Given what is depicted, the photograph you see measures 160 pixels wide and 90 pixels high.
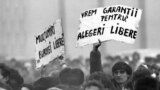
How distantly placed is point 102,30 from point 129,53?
1361 cm

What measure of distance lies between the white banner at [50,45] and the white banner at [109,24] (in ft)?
1.14

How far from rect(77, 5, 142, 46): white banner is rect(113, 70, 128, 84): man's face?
676 mm

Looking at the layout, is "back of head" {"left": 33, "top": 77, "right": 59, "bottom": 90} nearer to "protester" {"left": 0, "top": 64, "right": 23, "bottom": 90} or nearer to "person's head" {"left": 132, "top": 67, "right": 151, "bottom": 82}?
"protester" {"left": 0, "top": 64, "right": 23, "bottom": 90}

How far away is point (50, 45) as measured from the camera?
28.1 ft

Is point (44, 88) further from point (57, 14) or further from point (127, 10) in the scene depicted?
point (57, 14)

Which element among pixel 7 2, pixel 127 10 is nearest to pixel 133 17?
pixel 127 10

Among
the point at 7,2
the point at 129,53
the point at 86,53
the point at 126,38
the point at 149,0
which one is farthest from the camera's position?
the point at 7,2

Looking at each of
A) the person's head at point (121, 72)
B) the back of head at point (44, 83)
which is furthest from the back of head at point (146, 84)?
the person's head at point (121, 72)

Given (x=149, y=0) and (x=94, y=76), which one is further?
(x=149, y=0)

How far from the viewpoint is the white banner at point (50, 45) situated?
847 cm

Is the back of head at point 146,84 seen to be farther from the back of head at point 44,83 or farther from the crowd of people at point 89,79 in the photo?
the back of head at point 44,83

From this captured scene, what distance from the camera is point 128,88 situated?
20.5 ft

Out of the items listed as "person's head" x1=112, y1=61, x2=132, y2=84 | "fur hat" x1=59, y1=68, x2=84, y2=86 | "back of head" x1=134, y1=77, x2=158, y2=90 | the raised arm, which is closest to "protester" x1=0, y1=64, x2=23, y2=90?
"fur hat" x1=59, y1=68, x2=84, y2=86

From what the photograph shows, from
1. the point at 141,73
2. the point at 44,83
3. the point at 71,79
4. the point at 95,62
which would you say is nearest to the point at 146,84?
the point at 141,73
